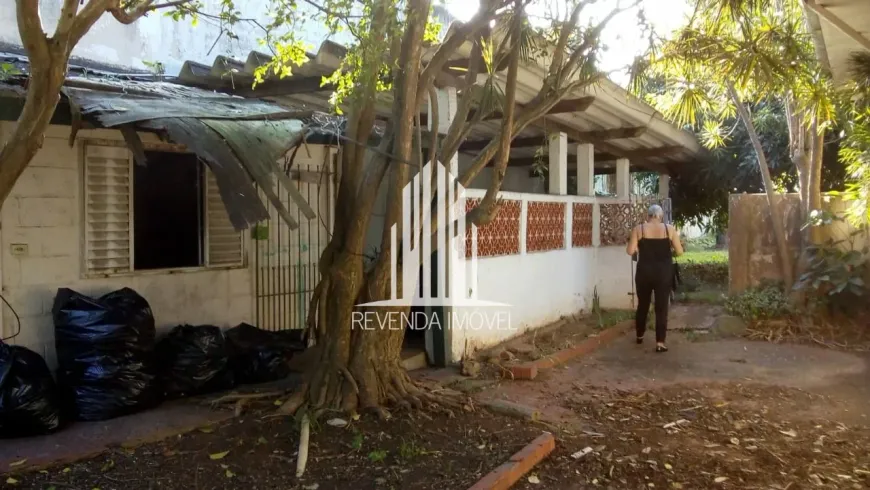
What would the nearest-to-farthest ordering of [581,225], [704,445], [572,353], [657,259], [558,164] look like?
[704,445] < [572,353] < [657,259] < [558,164] < [581,225]

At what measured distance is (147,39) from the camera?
1016cm

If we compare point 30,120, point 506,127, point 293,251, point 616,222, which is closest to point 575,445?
point 506,127

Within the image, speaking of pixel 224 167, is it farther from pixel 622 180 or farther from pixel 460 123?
pixel 622 180

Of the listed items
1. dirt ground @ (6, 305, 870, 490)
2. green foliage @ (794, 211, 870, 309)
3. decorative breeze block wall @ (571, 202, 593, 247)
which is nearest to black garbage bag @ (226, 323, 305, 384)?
dirt ground @ (6, 305, 870, 490)

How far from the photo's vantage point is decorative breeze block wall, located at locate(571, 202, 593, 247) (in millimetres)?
9914

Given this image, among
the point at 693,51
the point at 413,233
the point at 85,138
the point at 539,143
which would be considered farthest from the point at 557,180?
the point at 85,138

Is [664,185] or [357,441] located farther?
[664,185]

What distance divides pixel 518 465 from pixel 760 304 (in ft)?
20.8

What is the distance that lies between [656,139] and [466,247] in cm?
559

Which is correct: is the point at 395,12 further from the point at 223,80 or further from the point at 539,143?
the point at 539,143

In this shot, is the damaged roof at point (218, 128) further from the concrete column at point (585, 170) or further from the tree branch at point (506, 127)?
the concrete column at point (585, 170)

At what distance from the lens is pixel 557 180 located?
9516 mm

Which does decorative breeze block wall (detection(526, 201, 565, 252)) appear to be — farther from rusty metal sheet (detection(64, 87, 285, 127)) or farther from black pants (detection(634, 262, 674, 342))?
rusty metal sheet (detection(64, 87, 285, 127))

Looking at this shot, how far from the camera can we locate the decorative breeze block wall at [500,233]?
7.33m
